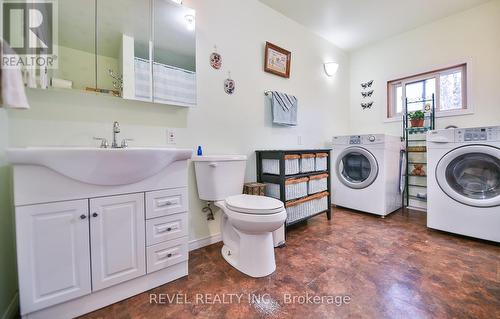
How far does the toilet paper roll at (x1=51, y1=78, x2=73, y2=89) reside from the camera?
4.09 feet

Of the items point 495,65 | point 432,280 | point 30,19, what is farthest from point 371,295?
point 495,65

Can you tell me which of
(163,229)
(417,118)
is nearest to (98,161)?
(163,229)

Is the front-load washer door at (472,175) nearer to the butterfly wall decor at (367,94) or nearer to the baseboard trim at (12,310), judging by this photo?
the butterfly wall decor at (367,94)

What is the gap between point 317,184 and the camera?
2320 millimetres

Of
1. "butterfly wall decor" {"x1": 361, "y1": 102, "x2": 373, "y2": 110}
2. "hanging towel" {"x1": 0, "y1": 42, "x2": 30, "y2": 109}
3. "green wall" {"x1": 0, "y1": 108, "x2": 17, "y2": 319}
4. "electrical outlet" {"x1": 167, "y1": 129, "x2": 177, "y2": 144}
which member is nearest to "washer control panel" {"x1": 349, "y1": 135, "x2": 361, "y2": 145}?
"butterfly wall decor" {"x1": 361, "y1": 102, "x2": 373, "y2": 110}

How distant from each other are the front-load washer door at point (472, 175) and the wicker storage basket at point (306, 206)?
3.59ft

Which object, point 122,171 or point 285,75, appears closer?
point 122,171

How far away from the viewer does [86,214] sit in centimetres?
105

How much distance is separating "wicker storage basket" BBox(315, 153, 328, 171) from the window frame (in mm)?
1453

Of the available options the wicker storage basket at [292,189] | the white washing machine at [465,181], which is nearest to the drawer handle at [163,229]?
the wicker storage basket at [292,189]

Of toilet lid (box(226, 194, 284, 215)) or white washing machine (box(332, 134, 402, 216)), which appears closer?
toilet lid (box(226, 194, 284, 215))

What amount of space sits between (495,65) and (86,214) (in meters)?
3.92

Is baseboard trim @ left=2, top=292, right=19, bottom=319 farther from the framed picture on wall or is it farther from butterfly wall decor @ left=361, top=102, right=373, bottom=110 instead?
butterfly wall decor @ left=361, top=102, right=373, bottom=110

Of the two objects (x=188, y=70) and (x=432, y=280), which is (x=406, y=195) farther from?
(x=188, y=70)
